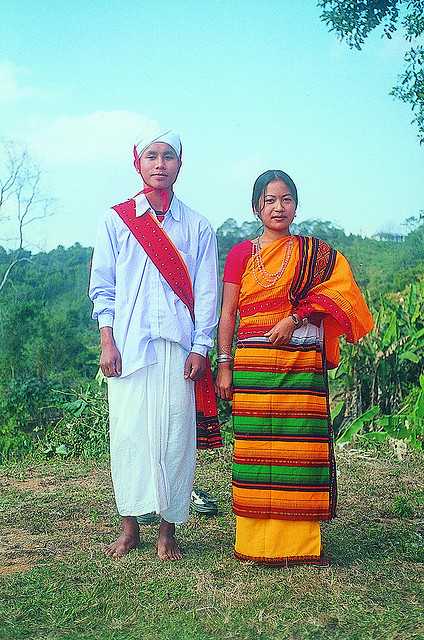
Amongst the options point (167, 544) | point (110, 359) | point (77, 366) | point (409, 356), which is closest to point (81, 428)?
point (77, 366)

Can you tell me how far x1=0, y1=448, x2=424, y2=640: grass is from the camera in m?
3.32

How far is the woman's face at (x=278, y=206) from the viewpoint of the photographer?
398 cm

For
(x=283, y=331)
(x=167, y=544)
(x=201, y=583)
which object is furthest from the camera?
(x=167, y=544)

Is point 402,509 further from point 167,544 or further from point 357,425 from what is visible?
point 357,425

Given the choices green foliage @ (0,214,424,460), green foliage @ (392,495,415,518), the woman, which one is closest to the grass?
green foliage @ (392,495,415,518)

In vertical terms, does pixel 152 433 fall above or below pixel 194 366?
below

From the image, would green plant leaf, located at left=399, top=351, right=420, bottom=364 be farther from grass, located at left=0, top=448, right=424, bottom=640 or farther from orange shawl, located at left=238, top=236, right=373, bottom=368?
orange shawl, located at left=238, top=236, right=373, bottom=368

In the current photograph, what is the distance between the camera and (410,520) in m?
4.95

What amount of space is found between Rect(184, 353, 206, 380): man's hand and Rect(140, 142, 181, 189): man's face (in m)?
0.82

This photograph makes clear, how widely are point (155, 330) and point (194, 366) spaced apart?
0.81 ft

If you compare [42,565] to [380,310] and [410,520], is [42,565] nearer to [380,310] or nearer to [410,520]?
[410,520]

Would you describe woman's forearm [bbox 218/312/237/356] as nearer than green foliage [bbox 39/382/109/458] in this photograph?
Yes

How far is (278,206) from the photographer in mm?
3973

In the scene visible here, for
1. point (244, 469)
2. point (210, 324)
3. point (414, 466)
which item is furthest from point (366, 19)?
point (244, 469)
